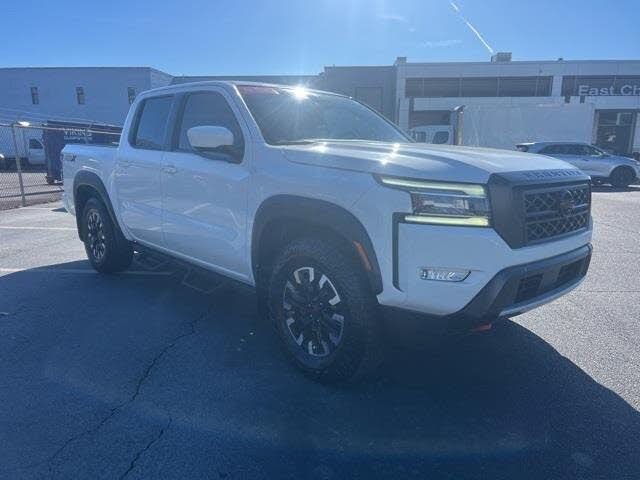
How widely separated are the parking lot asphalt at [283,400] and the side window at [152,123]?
1.58 metres

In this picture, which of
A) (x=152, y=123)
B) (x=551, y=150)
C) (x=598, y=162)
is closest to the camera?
(x=152, y=123)

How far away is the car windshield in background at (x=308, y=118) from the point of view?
139 inches

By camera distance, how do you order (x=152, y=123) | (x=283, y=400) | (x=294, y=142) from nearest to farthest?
1. (x=283, y=400)
2. (x=294, y=142)
3. (x=152, y=123)

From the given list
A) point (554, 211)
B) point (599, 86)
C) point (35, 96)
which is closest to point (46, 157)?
point (554, 211)

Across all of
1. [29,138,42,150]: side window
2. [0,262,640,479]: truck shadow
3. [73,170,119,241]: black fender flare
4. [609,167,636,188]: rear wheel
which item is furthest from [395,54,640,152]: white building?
[0,262,640,479]: truck shadow

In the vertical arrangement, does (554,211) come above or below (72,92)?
below

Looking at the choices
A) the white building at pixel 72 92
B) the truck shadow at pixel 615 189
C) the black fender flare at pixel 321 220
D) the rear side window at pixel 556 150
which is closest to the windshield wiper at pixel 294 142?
the black fender flare at pixel 321 220

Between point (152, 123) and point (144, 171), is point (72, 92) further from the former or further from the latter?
point (144, 171)

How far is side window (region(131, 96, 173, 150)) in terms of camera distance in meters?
4.41

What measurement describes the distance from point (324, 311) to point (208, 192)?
1.39 meters

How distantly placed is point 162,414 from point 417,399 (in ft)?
5.08

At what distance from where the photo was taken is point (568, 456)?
7.88 ft

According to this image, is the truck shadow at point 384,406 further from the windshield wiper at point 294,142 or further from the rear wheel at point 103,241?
the windshield wiper at point 294,142

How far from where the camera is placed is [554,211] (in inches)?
110
